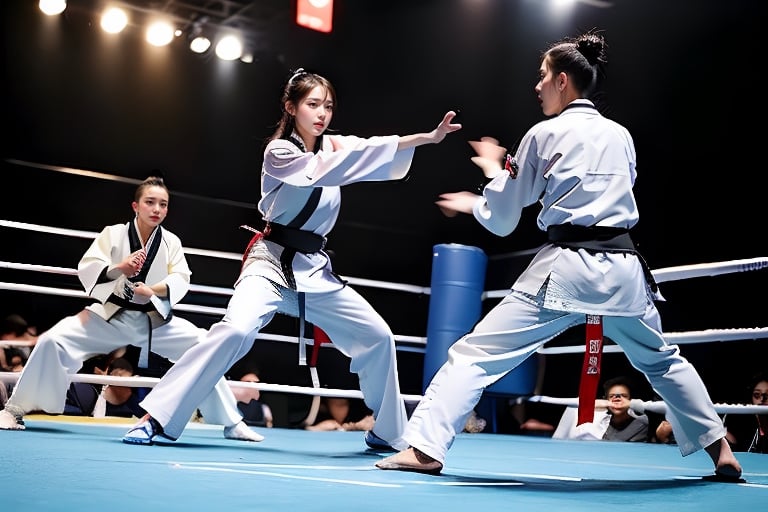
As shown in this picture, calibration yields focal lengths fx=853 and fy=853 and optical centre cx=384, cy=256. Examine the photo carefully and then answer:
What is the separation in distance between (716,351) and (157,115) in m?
5.04

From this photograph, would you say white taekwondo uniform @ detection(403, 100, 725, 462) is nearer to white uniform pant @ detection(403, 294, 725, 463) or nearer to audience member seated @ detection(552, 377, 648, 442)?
white uniform pant @ detection(403, 294, 725, 463)

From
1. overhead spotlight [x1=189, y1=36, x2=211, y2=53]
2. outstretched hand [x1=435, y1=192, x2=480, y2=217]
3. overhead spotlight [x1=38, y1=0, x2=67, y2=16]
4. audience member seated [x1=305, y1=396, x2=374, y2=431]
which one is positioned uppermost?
overhead spotlight [x1=38, y1=0, x2=67, y2=16]

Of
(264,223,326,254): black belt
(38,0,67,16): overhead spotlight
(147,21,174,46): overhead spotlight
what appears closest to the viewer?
(264,223,326,254): black belt

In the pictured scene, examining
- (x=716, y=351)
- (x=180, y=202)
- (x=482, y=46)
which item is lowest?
(x=716, y=351)

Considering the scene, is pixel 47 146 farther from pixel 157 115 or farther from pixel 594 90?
pixel 594 90

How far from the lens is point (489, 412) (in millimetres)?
5613

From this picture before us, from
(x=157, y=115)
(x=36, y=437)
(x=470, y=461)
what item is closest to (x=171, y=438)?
(x=36, y=437)

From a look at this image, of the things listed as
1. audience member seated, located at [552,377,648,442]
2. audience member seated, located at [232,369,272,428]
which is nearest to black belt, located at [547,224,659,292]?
audience member seated, located at [552,377,648,442]

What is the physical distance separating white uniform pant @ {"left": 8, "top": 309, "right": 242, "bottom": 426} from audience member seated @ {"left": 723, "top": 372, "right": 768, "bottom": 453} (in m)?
2.14

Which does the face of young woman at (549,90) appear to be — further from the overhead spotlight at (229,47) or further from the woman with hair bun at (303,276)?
the overhead spotlight at (229,47)

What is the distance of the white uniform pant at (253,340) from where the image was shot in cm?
272

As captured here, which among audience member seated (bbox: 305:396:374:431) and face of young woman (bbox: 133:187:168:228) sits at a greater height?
face of young woman (bbox: 133:187:168:228)

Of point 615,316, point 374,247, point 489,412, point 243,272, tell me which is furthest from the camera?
point 374,247

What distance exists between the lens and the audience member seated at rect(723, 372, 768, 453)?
13.2 feet
